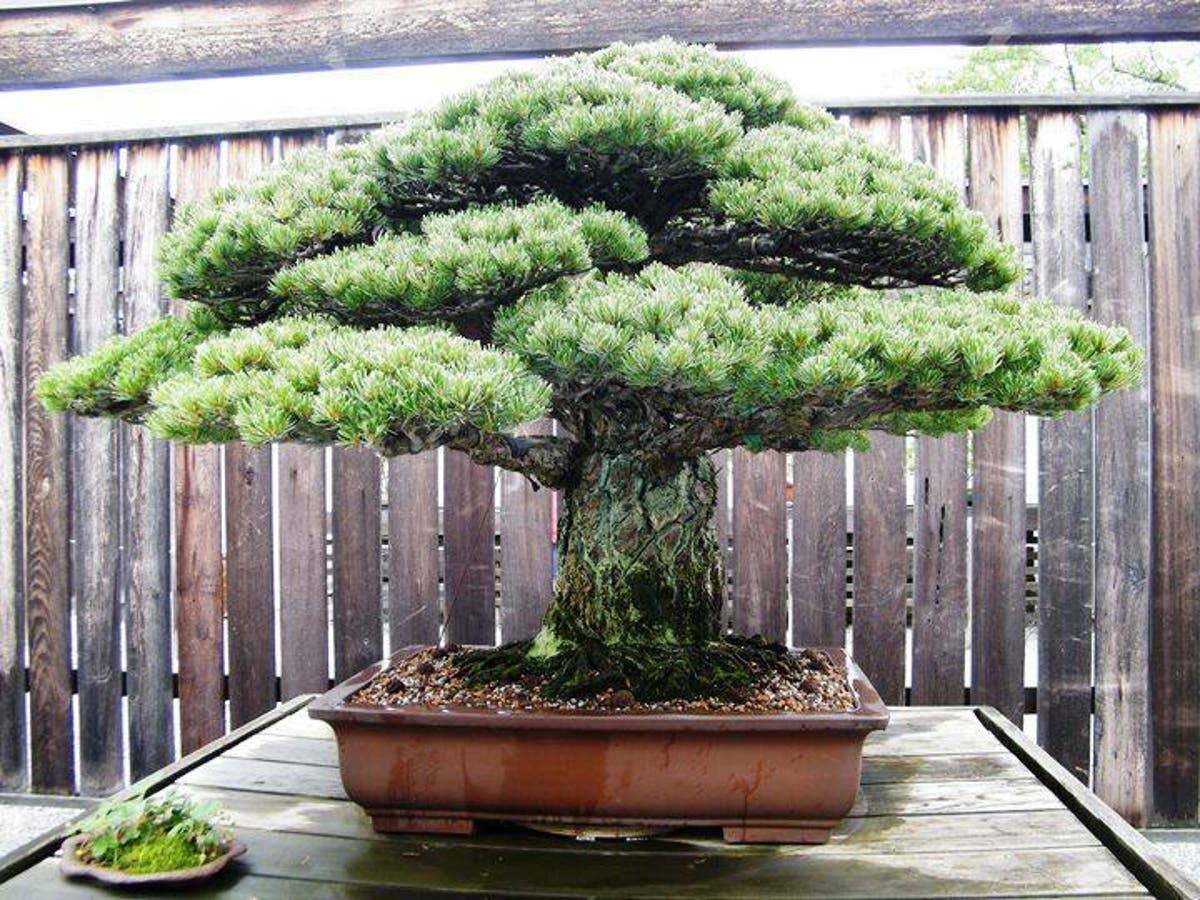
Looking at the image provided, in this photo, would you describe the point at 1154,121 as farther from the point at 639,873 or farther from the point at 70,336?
the point at 70,336

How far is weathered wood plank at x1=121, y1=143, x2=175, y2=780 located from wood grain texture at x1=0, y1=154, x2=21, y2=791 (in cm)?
28

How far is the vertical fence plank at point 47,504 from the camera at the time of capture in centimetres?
225

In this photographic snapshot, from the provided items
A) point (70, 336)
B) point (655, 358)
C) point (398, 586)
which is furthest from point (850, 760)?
→ point (70, 336)

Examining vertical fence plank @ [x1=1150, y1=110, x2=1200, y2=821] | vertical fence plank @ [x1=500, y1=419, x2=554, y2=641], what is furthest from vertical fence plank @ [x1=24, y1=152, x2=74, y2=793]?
vertical fence plank @ [x1=1150, y1=110, x2=1200, y2=821]

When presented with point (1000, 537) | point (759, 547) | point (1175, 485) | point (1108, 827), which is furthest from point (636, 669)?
point (1175, 485)

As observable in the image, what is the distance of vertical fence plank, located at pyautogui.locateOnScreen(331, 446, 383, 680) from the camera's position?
2186 mm

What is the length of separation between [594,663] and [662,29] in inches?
56.1

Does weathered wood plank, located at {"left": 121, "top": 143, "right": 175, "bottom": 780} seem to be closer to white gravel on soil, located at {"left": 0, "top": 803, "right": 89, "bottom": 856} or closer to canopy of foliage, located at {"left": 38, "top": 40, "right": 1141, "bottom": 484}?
white gravel on soil, located at {"left": 0, "top": 803, "right": 89, "bottom": 856}

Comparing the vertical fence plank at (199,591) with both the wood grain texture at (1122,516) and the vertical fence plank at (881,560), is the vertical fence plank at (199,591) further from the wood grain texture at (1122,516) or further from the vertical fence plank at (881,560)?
the wood grain texture at (1122,516)

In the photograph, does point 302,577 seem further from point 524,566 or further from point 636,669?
point 636,669

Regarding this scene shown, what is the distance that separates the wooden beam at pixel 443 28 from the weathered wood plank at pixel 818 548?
0.93 metres

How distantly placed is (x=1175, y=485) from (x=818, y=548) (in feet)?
2.51

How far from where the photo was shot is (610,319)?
40.3 inches

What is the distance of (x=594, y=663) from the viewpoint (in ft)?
4.32
